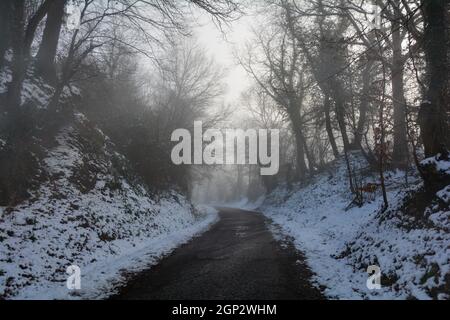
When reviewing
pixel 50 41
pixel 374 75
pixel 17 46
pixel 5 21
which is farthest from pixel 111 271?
pixel 374 75

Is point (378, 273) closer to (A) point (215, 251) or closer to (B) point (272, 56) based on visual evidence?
(A) point (215, 251)

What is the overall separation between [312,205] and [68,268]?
14.0 m

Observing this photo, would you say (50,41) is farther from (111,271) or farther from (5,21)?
(111,271)

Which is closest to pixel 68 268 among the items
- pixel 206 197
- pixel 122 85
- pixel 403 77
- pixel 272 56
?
pixel 403 77

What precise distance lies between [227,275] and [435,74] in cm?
646

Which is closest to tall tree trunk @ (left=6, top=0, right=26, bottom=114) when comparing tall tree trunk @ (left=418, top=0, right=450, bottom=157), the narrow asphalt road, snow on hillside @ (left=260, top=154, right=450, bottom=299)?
the narrow asphalt road

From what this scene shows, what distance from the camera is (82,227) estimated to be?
9633mm

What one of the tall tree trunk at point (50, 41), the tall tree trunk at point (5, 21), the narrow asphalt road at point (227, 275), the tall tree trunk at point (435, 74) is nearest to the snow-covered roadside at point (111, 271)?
the narrow asphalt road at point (227, 275)

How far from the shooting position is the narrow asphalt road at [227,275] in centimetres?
632

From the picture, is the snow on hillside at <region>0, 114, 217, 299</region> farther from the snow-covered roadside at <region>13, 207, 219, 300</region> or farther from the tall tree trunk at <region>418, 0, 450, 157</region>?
the tall tree trunk at <region>418, 0, 450, 157</region>

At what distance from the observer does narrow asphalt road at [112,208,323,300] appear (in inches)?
249

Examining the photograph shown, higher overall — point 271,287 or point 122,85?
point 122,85

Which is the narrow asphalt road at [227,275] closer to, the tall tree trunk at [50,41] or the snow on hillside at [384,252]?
the snow on hillside at [384,252]

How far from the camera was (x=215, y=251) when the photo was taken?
10.5 m
